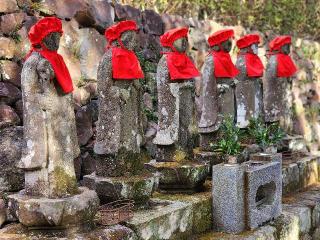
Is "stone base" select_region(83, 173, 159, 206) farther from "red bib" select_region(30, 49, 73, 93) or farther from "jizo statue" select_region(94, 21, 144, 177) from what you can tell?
"red bib" select_region(30, 49, 73, 93)

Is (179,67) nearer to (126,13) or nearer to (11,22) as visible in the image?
(11,22)

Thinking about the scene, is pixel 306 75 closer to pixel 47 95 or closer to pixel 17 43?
pixel 17 43

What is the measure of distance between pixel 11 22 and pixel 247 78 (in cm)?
373

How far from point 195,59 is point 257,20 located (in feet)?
12.3

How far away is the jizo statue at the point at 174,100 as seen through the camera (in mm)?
6152

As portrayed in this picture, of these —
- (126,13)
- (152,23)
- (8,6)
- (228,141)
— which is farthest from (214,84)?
(8,6)

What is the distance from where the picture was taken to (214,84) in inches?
282

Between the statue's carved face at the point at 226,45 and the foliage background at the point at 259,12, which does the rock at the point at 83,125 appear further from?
the foliage background at the point at 259,12

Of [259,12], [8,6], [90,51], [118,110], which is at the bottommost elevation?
[118,110]

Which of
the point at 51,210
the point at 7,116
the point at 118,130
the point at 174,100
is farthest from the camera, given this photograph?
the point at 174,100

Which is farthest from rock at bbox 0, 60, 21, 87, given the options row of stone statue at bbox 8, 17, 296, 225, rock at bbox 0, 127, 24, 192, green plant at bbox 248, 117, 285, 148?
green plant at bbox 248, 117, 285, 148

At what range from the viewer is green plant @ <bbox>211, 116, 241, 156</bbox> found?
6488 mm

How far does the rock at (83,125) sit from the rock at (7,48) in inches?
48.9

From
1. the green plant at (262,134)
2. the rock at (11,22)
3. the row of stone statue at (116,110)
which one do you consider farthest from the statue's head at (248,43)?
the rock at (11,22)
